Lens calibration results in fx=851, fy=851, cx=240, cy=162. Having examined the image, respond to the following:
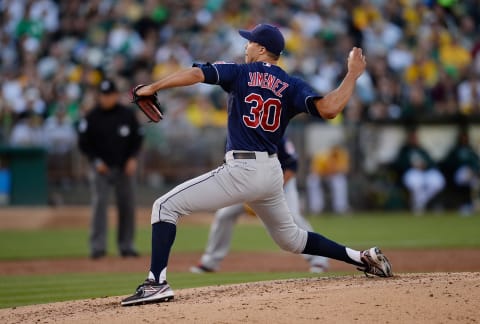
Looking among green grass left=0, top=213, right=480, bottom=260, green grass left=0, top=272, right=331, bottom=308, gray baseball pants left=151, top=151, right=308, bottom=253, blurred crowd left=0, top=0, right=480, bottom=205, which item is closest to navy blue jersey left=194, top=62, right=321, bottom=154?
gray baseball pants left=151, top=151, right=308, bottom=253

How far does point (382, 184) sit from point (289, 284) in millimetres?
14729

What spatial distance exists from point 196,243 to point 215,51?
737cm

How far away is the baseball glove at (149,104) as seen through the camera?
19.5ft

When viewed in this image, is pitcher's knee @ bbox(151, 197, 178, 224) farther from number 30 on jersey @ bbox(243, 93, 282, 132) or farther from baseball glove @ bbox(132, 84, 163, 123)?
number 30 on jersey @ bbox(243, 93, 282, 132)

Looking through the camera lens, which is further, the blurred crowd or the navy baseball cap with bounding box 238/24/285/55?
the blurred crowd

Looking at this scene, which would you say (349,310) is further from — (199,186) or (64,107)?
(64,107)

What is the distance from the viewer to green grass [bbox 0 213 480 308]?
27.1ft

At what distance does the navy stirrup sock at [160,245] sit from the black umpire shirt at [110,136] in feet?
20.0

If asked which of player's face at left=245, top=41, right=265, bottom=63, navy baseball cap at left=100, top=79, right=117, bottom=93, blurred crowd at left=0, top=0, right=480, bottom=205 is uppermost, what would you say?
blurred crowd at left=0, top=0, right=480, bottom=205

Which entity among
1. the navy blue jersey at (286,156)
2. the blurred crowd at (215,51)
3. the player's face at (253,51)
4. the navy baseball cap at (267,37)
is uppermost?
the blurred crowd at (215,51)

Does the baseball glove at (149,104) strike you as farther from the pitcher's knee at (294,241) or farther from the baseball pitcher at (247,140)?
the pitcher's knee at (294,241)

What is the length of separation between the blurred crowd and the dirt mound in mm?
13101

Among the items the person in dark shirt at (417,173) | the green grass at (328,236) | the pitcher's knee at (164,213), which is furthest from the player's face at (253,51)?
the person in dark shirt at (417,173)

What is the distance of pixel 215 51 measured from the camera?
2058cm
